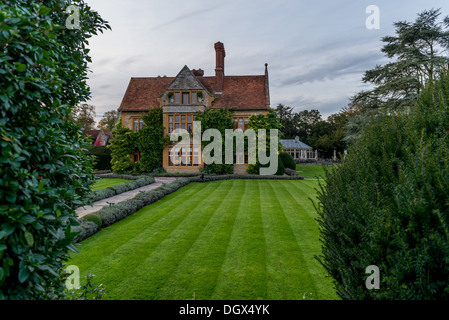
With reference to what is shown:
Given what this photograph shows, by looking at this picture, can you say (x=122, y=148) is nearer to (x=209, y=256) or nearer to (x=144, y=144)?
(x=144, y=144)

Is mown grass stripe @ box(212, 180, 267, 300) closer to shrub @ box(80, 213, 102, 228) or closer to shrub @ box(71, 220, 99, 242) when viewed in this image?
shrub @ box(71, 220, 99, 242)

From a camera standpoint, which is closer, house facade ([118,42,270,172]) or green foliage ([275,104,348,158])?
house facade ([118,42,270,172])

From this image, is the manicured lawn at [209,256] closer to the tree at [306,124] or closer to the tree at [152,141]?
the tree at [152,141]

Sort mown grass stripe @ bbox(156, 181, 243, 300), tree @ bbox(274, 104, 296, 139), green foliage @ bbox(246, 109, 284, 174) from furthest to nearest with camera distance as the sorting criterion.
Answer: tree @ bbox(274, 104, 296, 139), green foliage @ bbox(246, 109, 284, 174), mown grass stripe @ bbox(156, 181, 243, 300)

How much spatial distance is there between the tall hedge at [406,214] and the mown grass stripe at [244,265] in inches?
82.2

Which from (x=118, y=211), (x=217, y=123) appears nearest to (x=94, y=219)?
(x=118, y=211)

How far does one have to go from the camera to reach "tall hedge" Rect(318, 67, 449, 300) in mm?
1923

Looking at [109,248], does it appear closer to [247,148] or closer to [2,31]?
[2,31]

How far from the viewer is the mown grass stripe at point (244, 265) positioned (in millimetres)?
4898

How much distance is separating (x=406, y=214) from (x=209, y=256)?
527cm

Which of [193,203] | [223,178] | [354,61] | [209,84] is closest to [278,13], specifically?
[354,61]

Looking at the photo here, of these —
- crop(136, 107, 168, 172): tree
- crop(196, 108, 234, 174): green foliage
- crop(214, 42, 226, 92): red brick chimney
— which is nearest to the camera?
crop(196, 108, 234, 174): green foliage

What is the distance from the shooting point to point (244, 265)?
6.04 metres

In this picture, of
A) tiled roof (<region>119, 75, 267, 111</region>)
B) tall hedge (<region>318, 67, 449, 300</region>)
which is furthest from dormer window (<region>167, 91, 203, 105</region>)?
tall hedge (<region>318, 67, 449, 300</region>)
